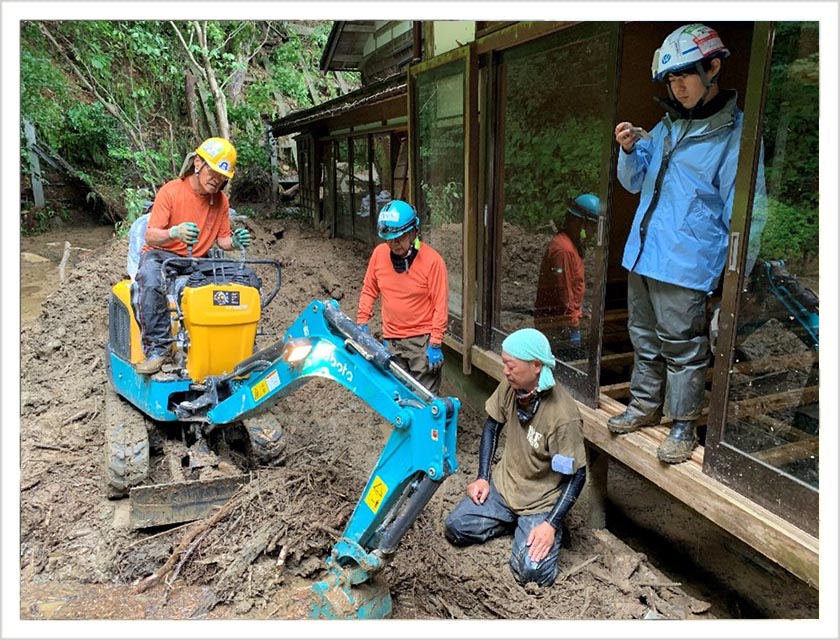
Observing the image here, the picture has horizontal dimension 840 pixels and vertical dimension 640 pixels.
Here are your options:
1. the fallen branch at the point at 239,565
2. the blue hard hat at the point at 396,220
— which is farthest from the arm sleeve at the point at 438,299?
the fallen branch at the point at 239,565

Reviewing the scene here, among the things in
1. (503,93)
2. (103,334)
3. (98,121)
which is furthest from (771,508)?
(98,121)

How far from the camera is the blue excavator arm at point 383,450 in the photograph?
2533mm

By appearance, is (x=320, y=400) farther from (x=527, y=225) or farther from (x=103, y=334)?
(x=103, y=334)

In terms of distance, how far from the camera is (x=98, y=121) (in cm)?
1522

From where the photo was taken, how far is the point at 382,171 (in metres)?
10.4

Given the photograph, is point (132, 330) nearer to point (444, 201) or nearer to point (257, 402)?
point (257, 402)

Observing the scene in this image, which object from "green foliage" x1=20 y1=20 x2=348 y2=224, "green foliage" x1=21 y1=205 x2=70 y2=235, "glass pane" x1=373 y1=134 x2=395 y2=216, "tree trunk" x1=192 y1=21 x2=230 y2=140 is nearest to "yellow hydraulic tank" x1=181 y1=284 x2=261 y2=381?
"glass pane" x1=373 y1=134 x2=395 y2=216

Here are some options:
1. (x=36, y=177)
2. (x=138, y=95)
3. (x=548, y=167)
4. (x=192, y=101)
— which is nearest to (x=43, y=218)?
(x=36, y=177)

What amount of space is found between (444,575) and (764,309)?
2.08 m

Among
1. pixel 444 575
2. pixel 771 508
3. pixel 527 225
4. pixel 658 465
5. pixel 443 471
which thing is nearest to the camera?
pixel 443 471

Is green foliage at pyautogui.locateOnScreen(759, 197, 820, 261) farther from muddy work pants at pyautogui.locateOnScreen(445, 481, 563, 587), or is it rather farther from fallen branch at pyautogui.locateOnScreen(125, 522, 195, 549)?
fallen branch at pyautogui.locateOnScreen(125, 522, 195, 549)

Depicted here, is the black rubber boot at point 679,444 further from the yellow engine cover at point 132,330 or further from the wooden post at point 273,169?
the wooden post at point 273,169

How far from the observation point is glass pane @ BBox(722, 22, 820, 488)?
8.17 ft

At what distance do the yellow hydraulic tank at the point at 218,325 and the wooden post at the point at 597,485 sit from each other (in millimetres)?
2245
